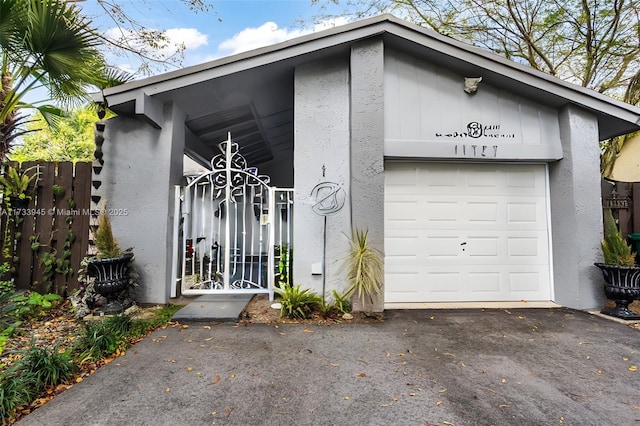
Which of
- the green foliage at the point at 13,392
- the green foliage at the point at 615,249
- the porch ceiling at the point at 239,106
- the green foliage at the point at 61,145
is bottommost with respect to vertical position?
the green foliage at the point at 13,392

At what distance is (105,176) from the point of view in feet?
15.6

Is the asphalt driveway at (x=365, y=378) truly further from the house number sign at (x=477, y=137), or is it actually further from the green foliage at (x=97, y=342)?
the house number sign at (x=477, y=137)

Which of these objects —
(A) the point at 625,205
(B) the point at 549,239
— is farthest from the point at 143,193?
(A) the point at 625,205

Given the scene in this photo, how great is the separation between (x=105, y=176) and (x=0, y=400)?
346 centimetres

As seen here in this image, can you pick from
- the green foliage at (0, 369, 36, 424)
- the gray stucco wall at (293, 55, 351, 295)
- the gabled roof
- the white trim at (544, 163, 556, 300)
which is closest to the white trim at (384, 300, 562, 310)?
the white trim at (544, 163, 556, 300)

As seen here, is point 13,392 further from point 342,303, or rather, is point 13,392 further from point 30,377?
point 342,303

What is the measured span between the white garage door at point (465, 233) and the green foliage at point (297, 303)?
4.83 ft

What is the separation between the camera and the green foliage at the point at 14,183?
4.83 meters

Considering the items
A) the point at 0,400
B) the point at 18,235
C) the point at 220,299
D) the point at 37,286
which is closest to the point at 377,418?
the point at 0,400

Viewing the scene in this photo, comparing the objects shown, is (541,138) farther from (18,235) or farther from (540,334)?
(18,235)

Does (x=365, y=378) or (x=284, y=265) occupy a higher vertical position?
(x=284, y=265)

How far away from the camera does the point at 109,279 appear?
13.8ft

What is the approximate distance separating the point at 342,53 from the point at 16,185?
5.80m

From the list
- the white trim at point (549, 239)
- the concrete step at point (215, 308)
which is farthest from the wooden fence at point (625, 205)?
the concrete step at point (215, 308)
